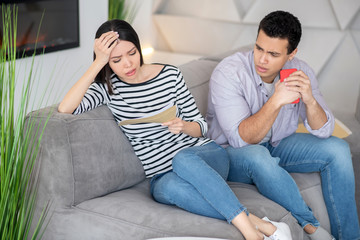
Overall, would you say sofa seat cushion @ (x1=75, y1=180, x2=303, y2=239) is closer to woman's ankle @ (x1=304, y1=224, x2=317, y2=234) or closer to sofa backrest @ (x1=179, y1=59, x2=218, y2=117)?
woman's ankle @ (x1=304, y1=224, x2=317, y2=234)

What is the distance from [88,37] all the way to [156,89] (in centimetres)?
203

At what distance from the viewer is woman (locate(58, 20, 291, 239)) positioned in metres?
1.71

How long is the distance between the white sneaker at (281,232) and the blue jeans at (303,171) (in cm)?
20

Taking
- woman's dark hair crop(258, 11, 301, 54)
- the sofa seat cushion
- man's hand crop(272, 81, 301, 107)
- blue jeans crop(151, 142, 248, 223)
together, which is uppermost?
woman's dark hair crop(258, 11, 301, 54)

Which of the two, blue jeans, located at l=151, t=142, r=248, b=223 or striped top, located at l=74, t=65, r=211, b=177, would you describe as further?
striped top, located at l=74, t=65, r=211, b=177

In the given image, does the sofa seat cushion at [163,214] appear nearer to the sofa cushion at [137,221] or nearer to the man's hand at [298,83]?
the sofa cushion at [137,221]

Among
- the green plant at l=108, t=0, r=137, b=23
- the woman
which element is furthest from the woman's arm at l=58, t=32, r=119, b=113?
the green plant at l=108, t=0, r=137, b=23

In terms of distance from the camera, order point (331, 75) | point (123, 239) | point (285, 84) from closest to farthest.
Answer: point (123, 239)
point (285, 84)
point (331, 75)

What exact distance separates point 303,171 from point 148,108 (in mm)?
804

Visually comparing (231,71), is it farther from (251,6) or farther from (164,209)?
(251,6)

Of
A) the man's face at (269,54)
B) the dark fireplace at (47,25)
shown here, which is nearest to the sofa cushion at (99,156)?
the man's face at (269,54)

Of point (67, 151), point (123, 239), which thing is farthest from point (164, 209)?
point (67, 151)

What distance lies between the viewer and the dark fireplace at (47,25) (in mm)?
3217

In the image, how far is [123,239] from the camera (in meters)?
1.61
